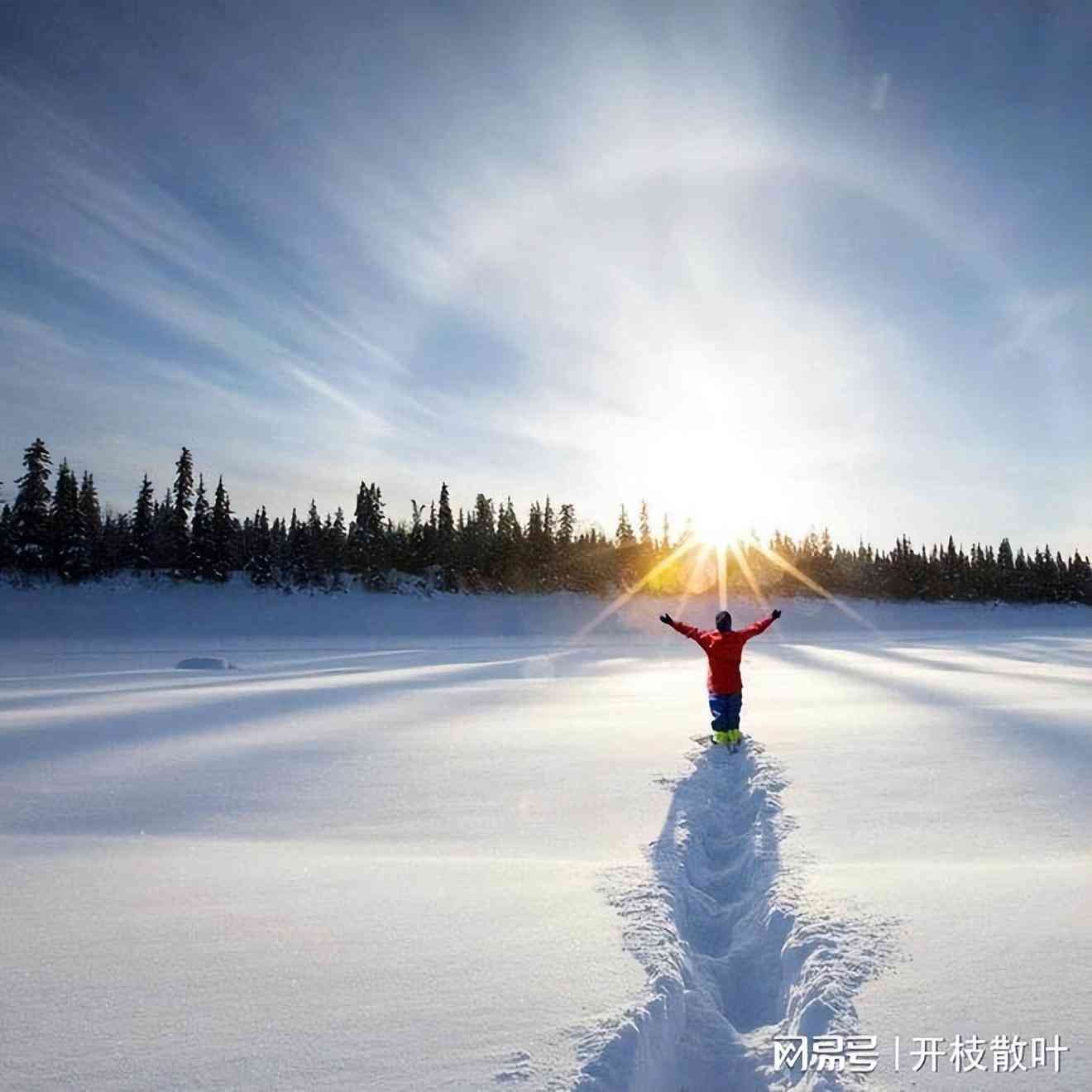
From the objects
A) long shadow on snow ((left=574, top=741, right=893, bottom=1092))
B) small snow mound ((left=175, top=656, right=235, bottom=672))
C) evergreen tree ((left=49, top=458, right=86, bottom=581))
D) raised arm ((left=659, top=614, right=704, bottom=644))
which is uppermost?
evergreen tree ((left=49, top=458, right=86, bottom=581))

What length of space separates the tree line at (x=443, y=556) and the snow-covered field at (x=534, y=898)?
46.7 metres

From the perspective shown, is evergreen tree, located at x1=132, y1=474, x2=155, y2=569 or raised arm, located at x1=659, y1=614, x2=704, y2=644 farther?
evergreen tree, located at x1=132, y1=474, x2=155, y2=569

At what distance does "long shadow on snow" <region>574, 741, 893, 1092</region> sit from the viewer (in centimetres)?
314

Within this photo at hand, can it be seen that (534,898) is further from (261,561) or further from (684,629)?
(261,561)

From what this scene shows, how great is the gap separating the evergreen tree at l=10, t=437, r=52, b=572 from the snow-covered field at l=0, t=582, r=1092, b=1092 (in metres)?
46.6

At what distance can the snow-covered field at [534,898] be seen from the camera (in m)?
3.01

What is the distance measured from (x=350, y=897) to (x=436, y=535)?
63673 millimetres

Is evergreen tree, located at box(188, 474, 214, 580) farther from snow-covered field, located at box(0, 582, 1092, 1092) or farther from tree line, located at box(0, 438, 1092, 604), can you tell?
snow-covered field, located at box(0, 582, 1092, 1092)

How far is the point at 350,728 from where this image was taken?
11.0m

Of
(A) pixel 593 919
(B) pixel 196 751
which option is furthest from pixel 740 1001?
(B) pixel 196 751

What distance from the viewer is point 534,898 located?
4.54m

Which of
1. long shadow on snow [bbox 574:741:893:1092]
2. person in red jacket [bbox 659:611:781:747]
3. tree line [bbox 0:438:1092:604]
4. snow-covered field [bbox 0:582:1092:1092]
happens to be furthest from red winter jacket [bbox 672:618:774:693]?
tree line [bbox 0:438:1092:604]

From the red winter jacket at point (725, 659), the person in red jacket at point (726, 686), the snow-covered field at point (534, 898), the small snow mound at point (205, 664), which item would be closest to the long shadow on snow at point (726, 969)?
the snow-covered field at point (534, 898)

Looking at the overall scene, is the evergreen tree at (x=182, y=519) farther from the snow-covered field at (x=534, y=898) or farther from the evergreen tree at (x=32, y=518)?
the snow-covered field at (x=534, y=898)
